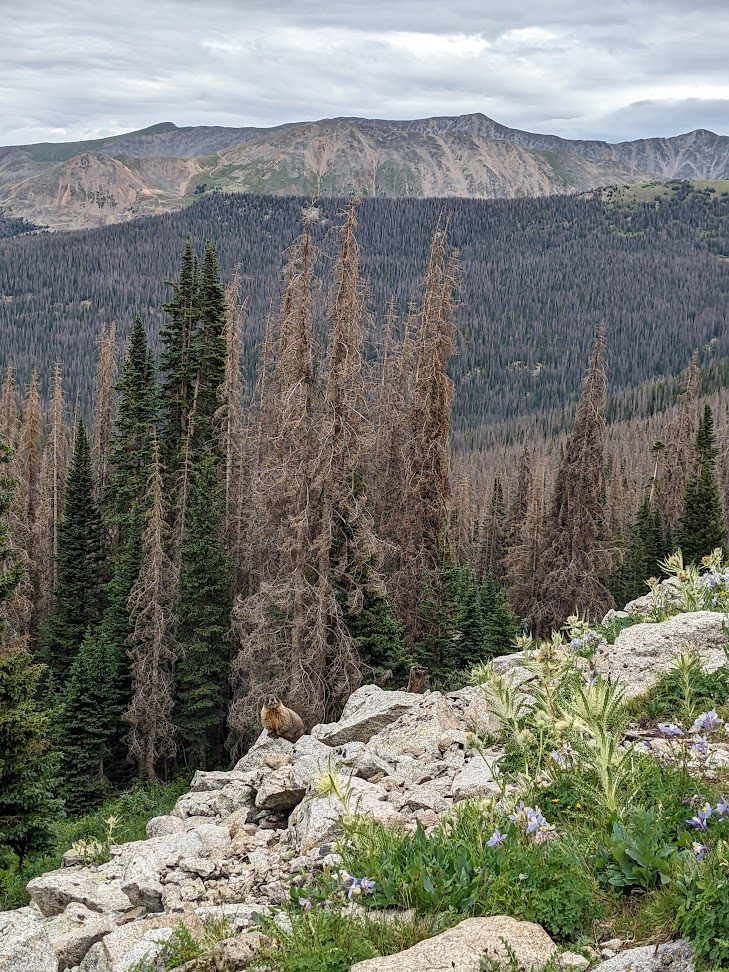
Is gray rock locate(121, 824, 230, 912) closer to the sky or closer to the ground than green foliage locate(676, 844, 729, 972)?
closer to the ground

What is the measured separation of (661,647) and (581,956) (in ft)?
15.1

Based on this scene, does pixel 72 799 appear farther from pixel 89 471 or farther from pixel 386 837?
pixel 386 837

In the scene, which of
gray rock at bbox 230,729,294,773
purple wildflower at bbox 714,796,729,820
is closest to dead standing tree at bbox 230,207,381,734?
gray rock at bbox 230,729,294,773

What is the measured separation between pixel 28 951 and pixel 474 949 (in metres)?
3.75

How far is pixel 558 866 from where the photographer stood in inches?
191

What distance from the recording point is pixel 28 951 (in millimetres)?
6312

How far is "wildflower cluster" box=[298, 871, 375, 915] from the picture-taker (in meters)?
4.79

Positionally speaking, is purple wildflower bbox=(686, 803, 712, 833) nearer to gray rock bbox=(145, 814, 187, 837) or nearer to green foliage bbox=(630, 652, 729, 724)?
green foliage bbox=(630, 652, 729, 724)

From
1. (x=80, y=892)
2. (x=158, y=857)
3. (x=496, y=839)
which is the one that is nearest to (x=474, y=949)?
(x=496, y=839)

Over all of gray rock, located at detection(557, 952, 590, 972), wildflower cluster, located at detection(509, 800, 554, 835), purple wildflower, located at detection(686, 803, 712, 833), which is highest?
purple wildflower, located at detection(686, 803, 712, 833)

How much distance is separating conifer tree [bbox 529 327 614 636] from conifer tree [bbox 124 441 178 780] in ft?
42.9

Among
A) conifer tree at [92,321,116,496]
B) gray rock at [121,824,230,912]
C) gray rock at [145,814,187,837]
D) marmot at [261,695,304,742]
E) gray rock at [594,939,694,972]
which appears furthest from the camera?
conifer tree at [92,321,116,496]

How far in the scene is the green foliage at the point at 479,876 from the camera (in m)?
4.62

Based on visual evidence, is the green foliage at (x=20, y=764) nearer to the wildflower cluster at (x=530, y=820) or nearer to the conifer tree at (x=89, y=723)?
the wildflower cluster at (x=530, y=820)
